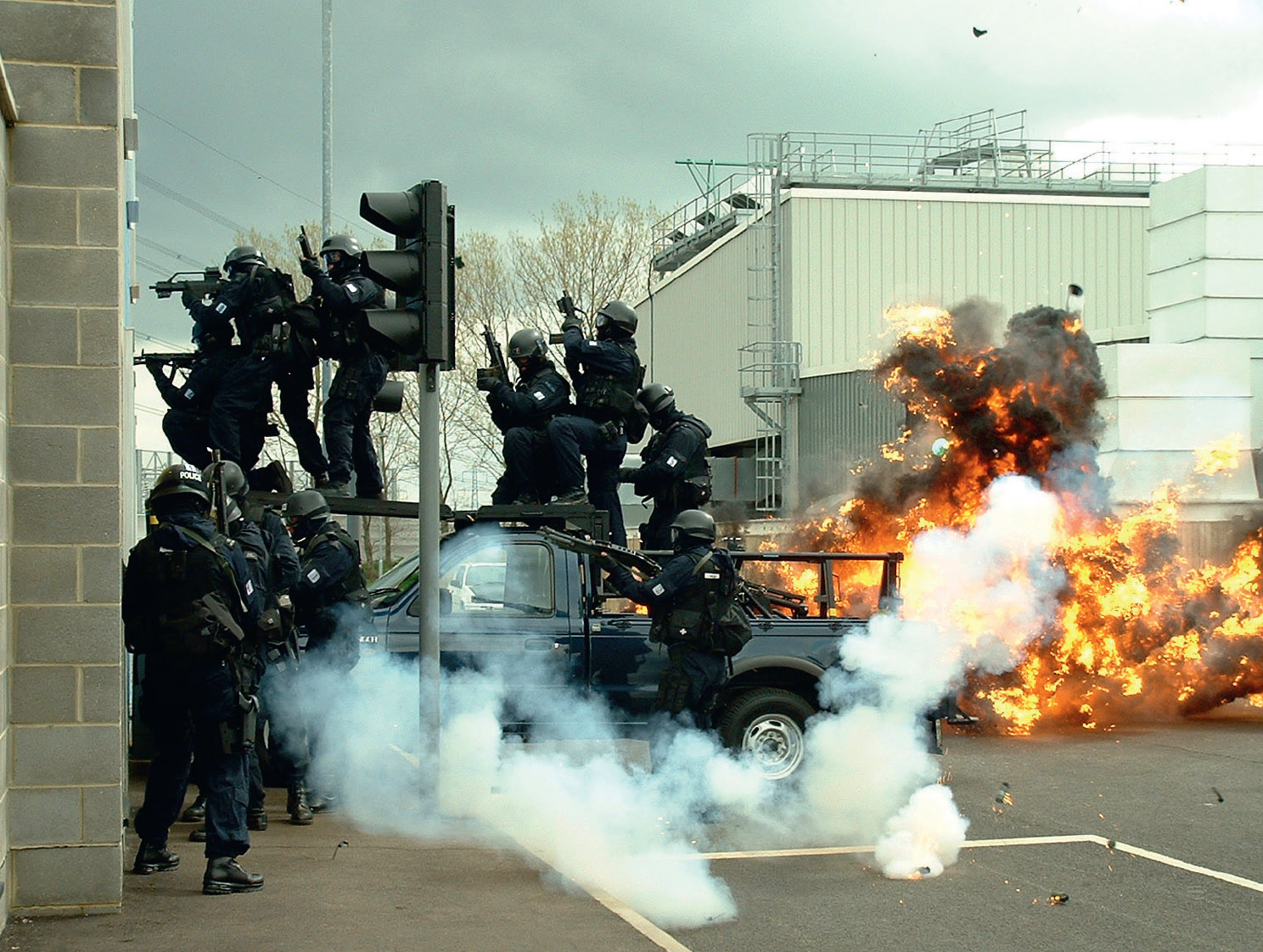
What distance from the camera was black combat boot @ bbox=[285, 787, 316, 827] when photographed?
8555 mm

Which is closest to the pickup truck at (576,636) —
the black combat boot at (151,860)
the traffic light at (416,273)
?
the traffic light at (416,273)

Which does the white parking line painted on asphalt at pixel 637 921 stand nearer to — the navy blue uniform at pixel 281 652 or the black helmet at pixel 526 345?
the navy blue uniform at pixel 281 652

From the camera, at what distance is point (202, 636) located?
651 cm

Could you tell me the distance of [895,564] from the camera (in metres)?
10.5

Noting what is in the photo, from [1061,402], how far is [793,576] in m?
3.51

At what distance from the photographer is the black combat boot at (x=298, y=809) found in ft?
28.1

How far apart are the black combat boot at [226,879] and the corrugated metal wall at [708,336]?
2487 centimetres

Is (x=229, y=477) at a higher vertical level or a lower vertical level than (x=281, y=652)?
higher

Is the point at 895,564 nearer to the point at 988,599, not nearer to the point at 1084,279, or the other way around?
the point at 988,599

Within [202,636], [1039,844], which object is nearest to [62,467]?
[202,636]

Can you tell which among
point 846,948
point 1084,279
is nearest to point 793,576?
point 846,948

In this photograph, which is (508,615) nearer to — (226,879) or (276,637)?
(276,637)

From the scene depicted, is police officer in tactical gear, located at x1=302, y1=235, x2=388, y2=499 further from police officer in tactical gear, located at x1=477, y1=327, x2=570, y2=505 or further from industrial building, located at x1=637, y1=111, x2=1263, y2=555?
industrial building, located at x1=637, y1=111, x2=1263, y2=555

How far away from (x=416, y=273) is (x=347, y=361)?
8.58ft
